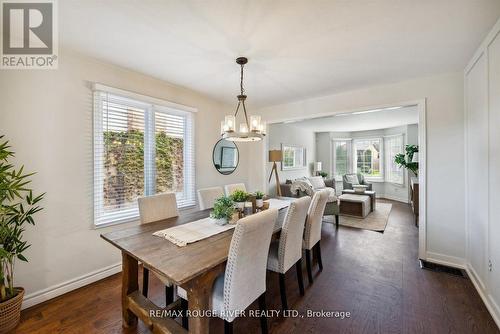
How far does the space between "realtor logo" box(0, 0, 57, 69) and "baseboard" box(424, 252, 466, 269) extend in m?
4.77

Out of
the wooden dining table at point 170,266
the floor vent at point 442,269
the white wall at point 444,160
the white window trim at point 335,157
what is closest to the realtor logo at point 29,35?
the wooden dining table at point 170,266

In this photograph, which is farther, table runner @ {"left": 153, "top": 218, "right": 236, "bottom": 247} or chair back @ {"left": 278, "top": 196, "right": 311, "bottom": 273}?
chair back @ {"left": 278, "top": 196, "right": 311, "bottom": 273}

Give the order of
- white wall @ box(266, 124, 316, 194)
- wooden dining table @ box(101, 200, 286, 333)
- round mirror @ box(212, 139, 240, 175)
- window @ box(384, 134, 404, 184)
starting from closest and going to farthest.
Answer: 1. wooden dining table @ box(101, 200, 286, 333)
2. round mirror @ box(212, 139, 240, 175)
3. white wall @ box(266, 124, 316, 194)
4. window @ box(384, 134, 404, 184)

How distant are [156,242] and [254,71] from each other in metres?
2.24

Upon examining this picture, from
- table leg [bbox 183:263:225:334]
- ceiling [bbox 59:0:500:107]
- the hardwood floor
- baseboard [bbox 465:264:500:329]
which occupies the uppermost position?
ceiling [bbox 59:0:500:107]

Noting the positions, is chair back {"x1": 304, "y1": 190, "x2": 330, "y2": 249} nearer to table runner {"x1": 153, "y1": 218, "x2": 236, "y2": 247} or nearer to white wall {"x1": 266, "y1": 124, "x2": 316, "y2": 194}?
table runner {"x1": 153, "y1": 218, "x2": 236, "y2": 247}

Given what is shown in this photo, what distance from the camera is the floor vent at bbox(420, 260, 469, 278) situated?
253 centimetres

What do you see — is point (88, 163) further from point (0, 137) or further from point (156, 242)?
point (156, 242)

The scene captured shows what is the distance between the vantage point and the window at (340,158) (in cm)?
810

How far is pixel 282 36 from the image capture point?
6.31 ft

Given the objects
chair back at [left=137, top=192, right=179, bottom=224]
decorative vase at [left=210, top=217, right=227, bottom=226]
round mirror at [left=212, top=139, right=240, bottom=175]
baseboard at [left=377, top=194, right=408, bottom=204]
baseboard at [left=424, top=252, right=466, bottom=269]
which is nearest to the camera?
decorative vase at [left=210, top=217, right=227, bottom=226]

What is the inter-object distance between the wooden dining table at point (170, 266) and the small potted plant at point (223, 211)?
0.55 ft

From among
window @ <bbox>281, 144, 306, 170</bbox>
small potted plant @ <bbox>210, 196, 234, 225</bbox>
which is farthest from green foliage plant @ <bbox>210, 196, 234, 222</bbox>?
window @ <bbox>281, 144, 306, 170</bbox>

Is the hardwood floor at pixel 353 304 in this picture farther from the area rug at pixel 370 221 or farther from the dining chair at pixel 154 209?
the area rug at pixel 370 221
